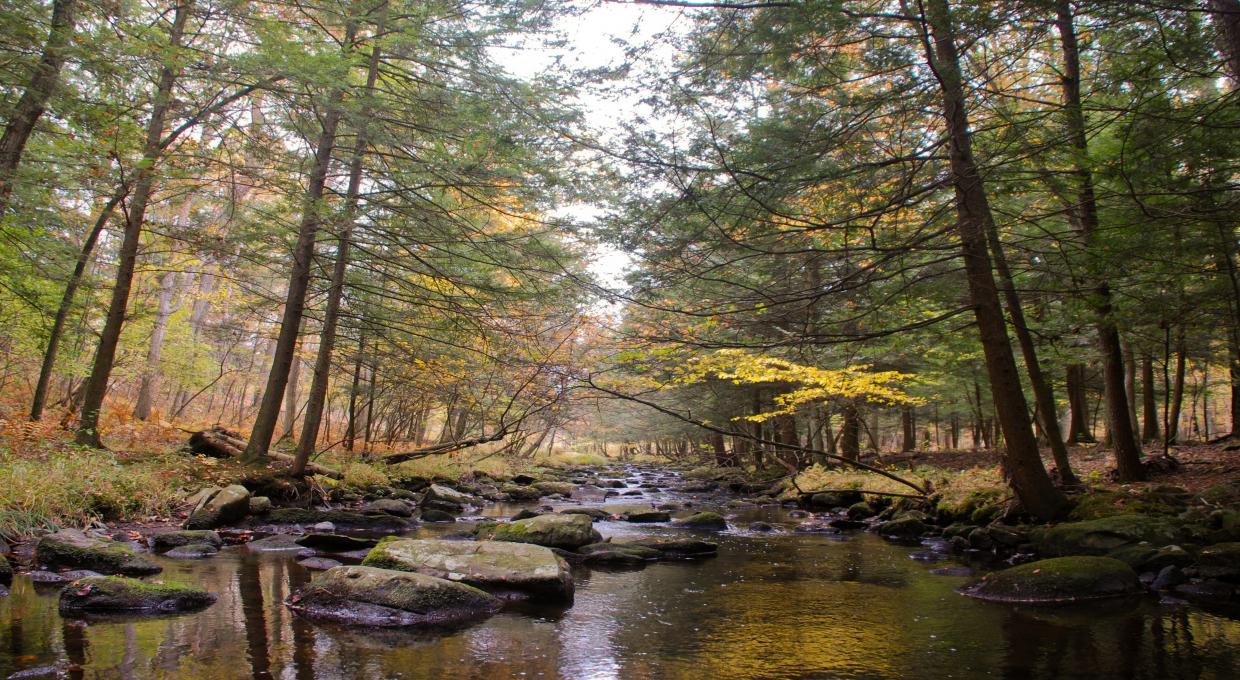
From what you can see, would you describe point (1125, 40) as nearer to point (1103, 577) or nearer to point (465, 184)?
point (1103, 577)

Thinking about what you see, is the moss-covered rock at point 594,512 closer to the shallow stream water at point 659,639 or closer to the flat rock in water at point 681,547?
the flat rock in water at point 681,547

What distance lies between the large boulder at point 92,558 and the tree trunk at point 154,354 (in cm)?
1368

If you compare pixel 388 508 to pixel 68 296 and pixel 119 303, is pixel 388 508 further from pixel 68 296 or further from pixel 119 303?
pixel 68 296

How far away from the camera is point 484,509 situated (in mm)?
15305

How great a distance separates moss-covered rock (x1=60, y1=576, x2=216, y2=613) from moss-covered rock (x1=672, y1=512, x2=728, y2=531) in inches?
342

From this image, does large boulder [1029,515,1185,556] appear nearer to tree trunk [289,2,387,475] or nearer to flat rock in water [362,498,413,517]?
flat rock in water [362,498,413,517]

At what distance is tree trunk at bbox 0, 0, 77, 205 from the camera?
271 inches

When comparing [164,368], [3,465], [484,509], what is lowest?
[484,509]

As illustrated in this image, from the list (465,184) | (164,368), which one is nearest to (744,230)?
(465,184)

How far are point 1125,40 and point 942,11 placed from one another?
195 cm

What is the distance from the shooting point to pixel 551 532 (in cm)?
945

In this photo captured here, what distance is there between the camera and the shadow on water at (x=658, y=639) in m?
4.43

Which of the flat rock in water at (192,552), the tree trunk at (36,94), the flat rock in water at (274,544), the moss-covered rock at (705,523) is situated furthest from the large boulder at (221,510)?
the moss-covered rock at (705,523)

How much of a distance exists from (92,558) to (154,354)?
673 inches
